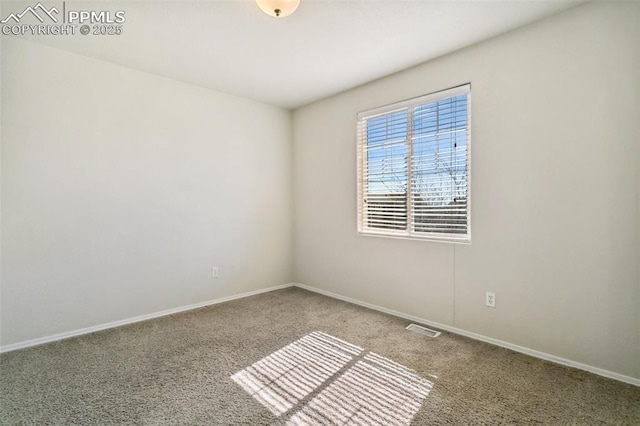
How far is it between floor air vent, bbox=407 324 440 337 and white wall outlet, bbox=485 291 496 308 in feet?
1.73

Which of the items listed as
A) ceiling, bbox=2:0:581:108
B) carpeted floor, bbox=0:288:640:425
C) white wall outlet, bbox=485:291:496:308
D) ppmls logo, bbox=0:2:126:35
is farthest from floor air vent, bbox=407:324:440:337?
ppmls logo, bbox=0:2:126:35

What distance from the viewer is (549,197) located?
233 cm

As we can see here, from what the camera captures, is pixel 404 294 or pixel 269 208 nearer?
pixel 404 294

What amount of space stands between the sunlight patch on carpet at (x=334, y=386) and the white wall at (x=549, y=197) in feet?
3.43

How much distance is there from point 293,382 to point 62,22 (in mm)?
3241

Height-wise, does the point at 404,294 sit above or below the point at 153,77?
below

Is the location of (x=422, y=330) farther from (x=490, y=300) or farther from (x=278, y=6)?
(x=278, y=6)

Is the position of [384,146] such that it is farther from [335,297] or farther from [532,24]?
[335,297]

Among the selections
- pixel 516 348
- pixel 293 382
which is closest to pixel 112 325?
pixel 293 382

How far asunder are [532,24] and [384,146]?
160cm

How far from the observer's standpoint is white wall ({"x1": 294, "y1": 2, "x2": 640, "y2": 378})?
2.04m

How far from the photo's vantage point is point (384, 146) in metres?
3.48

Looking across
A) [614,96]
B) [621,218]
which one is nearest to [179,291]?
[621,218]

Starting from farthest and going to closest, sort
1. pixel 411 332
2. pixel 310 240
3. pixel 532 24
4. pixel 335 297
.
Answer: pixel 310 240
pixel 335 297
pixel 411 332
pixel 532 24
